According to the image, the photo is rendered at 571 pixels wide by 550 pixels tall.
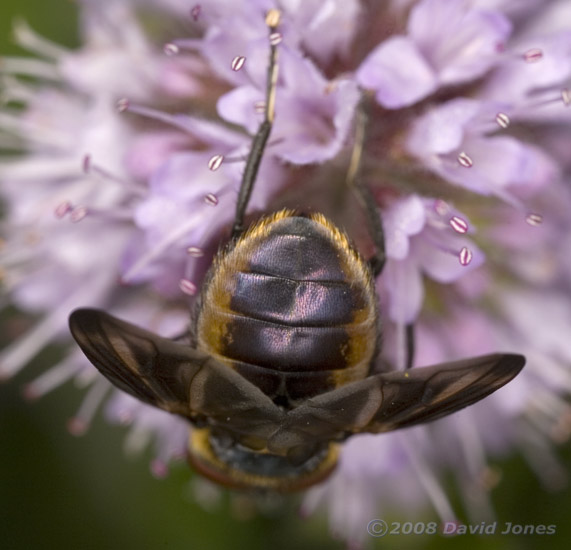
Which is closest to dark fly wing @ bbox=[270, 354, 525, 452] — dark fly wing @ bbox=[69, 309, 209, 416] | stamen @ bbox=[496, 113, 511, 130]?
dark fly wing @ bbox=[69, 309, 209, 416]

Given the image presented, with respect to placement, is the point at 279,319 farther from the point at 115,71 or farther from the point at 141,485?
the point at 141,485

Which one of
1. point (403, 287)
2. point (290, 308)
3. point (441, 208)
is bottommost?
point (403, 287)

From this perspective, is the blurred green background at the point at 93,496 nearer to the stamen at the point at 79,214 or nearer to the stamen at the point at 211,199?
the stamen at the point at 79,214

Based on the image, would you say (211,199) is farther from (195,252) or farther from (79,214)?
(79,214)

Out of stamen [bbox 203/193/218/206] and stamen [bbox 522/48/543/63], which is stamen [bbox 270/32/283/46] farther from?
stamen [bbox 522/48/543/63]

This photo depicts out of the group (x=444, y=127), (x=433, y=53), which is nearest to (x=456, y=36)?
(x=433, y=53)

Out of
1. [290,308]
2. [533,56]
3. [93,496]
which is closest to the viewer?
[290,308]
